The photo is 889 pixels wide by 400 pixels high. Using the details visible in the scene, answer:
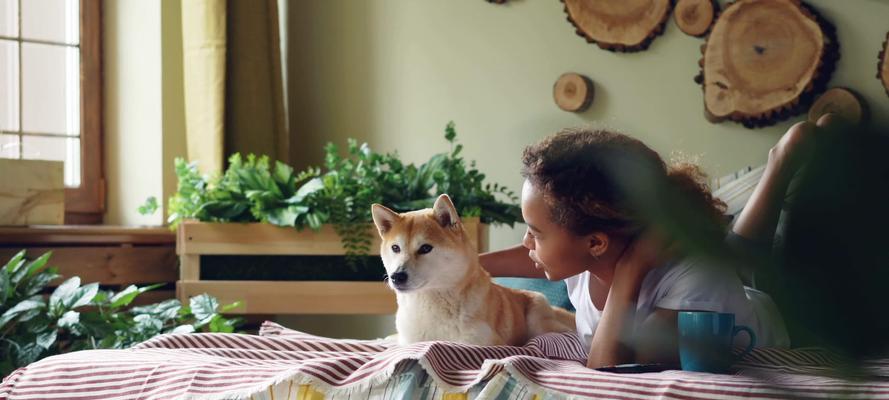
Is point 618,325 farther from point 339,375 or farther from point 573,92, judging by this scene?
point 573,92

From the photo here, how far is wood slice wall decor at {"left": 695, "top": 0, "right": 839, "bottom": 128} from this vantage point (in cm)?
228

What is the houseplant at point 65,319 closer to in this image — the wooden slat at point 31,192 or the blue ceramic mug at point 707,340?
the wooden slat at point 31,192

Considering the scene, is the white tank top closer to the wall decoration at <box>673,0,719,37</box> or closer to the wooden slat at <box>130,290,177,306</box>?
the wall decoration at <box>673,0,719,37</box>

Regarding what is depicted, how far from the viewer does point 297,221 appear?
2719mm

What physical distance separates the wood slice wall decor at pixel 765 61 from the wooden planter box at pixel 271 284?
1106 millimetres

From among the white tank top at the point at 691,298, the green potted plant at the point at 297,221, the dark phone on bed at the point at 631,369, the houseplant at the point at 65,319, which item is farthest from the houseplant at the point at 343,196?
the dark phone on bed at the point at 631,369

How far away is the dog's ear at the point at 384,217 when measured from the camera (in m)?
1.81

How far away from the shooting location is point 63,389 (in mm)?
1324

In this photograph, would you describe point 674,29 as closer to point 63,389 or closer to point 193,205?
point 193,205

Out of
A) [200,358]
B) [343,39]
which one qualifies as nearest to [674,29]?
[343,39]

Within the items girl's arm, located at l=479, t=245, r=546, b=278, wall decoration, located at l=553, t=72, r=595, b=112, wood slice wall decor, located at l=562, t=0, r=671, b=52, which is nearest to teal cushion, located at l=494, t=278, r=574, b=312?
girl's arm, located at l=479, t=245, r=546, b=278

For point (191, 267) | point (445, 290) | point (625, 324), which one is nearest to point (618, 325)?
point (625, 324)

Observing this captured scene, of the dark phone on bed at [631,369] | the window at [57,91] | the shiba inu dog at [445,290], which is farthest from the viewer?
the window at [57,91]

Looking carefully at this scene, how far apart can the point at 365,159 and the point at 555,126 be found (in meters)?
2.60
